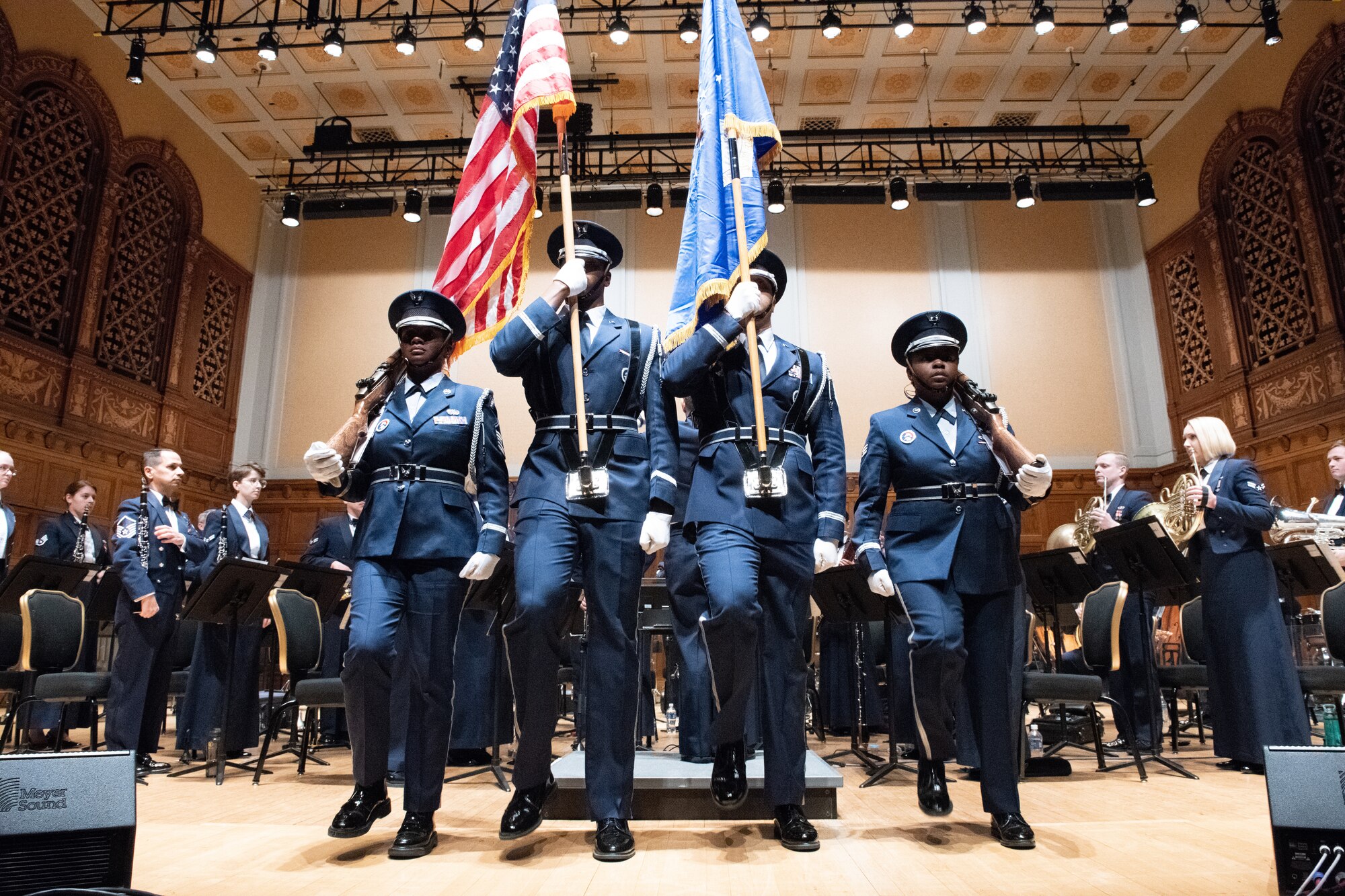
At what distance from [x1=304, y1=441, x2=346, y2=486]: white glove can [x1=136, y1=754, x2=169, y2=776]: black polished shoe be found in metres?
3.24

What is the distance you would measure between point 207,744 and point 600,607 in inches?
162

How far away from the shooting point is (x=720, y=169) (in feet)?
12.0

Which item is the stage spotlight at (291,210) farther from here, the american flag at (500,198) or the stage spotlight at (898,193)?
the american flag at (500,198)

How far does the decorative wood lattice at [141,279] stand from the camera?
11.4 metres

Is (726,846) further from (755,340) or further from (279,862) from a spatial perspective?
(755,340)

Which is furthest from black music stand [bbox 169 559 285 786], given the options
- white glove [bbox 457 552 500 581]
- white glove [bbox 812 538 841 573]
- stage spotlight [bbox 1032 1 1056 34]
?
stage spotlight [bbox 1032 1 1056 34]

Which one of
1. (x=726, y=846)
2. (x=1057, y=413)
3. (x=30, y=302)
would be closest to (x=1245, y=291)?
(x=1057, y=413)

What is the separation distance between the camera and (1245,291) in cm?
1180

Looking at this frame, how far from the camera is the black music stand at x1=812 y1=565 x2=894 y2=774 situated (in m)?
5.27

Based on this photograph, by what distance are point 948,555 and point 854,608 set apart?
7.79 feet

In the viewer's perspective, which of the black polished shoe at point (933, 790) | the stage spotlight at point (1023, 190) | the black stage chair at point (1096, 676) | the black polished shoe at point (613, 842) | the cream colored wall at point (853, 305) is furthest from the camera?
the cream colored wall at point (853, 305)

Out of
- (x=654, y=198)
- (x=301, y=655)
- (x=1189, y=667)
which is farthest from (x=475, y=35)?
(x=1189, y=667)

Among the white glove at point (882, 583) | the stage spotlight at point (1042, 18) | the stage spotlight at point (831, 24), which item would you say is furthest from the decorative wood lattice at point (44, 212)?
the stage spotlight at point (1042, 18)

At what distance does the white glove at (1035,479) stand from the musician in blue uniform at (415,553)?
1787 millimetres
